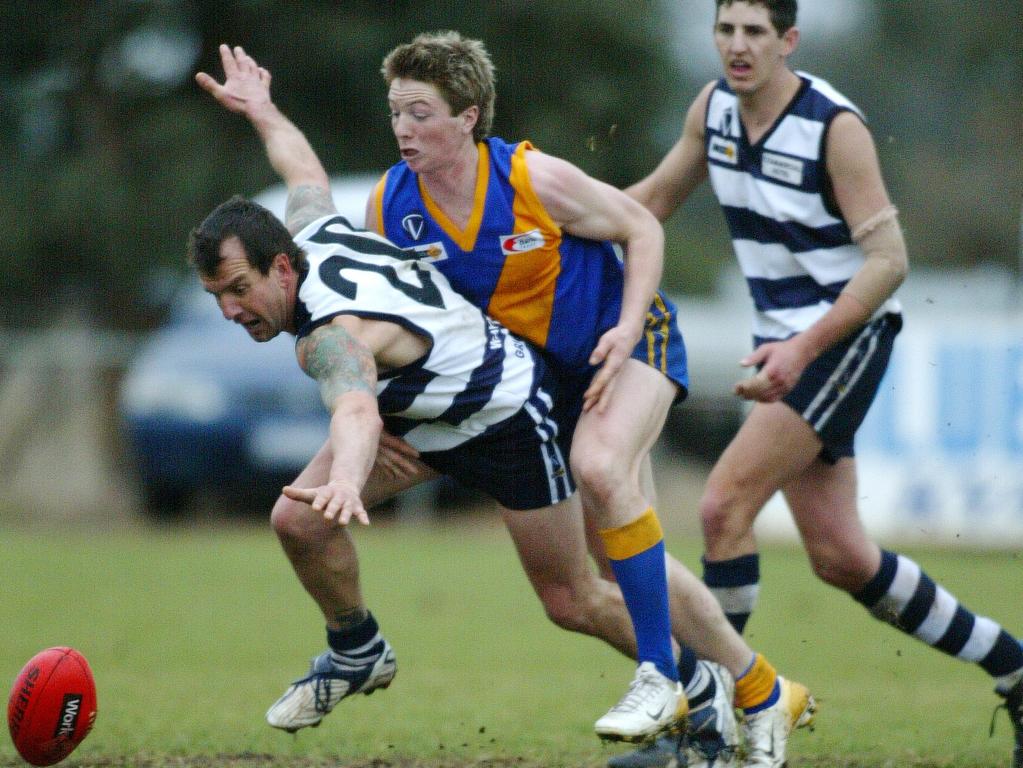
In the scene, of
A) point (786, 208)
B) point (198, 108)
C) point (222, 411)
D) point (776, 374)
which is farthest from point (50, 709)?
point (198, 108)

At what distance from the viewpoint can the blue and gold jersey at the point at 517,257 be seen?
16.8 feet

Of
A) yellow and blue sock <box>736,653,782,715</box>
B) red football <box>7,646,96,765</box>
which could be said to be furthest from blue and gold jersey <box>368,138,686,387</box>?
red football <box>7,646,96,765</box>

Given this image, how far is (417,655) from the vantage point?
837 cm

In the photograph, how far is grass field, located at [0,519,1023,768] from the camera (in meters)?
5.74

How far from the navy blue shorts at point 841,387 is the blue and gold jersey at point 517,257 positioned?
1.76 feet

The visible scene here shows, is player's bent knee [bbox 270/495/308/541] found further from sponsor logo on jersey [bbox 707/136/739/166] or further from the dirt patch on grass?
sponsor logo on jersey [bbox 707/136/739/166]

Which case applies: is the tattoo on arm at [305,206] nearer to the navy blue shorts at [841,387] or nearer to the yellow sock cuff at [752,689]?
the navy blue shorts at [841,387]

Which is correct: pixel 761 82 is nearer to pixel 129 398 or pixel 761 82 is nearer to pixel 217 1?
pixel 129 398

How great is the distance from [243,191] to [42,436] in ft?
10.6

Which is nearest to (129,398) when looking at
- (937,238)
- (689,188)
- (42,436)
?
(42,436)

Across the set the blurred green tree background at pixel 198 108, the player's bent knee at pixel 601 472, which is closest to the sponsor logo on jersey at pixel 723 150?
the player's bent knee at pixel 601 472

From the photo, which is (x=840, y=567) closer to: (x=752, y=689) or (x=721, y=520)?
(x=721, y=520)

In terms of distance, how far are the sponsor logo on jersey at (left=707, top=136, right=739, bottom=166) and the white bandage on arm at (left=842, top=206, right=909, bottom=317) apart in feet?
1.87

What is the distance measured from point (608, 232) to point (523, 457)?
2.63ft
